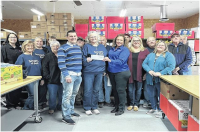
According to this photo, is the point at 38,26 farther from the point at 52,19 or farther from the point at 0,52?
the point at 0,52

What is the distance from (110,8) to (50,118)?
15.9 ft

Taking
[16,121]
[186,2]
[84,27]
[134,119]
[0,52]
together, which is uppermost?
[186,2]

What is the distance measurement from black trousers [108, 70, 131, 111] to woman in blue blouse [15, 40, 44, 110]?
132cm

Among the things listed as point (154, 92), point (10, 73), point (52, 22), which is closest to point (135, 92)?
point (154, 92)

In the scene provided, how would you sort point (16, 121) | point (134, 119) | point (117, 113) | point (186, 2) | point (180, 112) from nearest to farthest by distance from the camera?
point (180, 112) < point (16, 121) < point (134, 119) < point (117, 113) < point (186, 2)

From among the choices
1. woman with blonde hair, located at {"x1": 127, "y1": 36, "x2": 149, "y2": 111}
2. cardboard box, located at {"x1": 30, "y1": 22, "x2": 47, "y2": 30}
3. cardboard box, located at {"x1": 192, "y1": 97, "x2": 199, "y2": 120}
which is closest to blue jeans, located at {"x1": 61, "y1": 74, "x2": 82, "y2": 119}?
woman with blonde hair, located at {"x1": 127, "y1": 36, "x2": 149, "y2": 111}

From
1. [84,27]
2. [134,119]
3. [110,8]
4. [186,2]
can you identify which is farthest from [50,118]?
[186,2]

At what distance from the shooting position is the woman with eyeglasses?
3.05 meters

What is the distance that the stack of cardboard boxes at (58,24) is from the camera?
14.3ft

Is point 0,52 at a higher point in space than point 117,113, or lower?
higher

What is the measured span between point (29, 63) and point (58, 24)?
6.21 feet

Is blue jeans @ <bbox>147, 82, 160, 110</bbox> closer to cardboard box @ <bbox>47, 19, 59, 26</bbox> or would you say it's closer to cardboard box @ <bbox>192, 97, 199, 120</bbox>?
cardboard box @ <bbox>192, 97, 199, 120</bbox>

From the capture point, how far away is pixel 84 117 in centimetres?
277

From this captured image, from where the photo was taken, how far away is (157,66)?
2.69 metres
